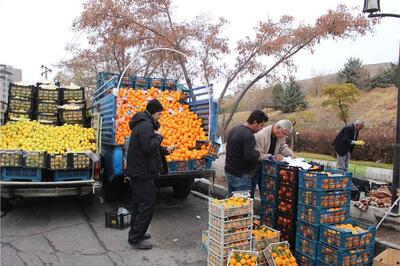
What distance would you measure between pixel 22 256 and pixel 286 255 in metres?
3.42

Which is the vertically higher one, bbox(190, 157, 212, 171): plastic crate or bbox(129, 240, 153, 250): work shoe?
bbox(190, 157, 212, 171): plastic crate

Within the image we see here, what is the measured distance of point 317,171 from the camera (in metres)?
4.98

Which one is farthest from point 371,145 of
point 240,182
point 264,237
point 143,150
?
point 143,150

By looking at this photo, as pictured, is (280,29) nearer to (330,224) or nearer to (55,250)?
(330,224)

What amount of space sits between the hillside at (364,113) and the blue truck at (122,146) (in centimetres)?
1565

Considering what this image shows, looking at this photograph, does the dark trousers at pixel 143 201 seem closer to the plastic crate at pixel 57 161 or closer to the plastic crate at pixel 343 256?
the plastic crate at pixel 57 161

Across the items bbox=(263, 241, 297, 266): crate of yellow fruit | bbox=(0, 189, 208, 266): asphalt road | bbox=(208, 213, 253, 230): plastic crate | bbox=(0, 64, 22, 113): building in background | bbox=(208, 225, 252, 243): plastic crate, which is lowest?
bbox=(0, 189, 208, 266): asphalt road

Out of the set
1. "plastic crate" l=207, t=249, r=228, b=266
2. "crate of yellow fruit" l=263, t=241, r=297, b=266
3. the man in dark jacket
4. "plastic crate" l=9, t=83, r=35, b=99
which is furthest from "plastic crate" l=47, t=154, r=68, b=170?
the man in dark jacket

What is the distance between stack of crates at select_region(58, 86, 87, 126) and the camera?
9047mm

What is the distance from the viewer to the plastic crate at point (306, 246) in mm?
4637

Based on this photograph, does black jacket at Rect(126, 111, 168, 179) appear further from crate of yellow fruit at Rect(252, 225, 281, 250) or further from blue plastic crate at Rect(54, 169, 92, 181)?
blue plastic crate at Rect(54, 169, 92, 181)

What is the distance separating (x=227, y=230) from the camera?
14.8 ft

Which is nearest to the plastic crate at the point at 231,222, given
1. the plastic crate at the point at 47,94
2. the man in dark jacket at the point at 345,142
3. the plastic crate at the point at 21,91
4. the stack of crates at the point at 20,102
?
the man in dark jacket at the point at 345,142

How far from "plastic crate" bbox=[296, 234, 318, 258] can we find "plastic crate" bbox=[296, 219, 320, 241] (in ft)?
0.15
